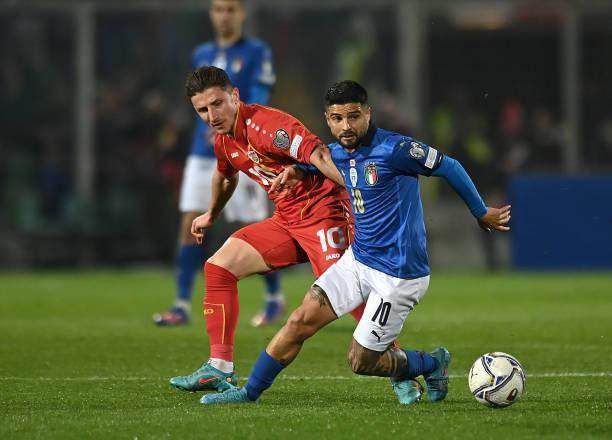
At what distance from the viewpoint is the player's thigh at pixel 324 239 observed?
673cm

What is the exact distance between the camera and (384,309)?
20.1ft

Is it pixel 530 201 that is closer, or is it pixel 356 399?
pixel 356 399

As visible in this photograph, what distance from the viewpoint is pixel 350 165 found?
6254mm

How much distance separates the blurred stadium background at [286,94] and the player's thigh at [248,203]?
748 cm

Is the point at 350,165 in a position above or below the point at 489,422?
above

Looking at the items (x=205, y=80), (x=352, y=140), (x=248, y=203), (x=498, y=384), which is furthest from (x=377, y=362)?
(x=248, y=203)

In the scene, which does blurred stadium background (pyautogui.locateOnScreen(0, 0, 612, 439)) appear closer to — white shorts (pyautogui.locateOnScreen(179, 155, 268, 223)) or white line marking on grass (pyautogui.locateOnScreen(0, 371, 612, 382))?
white shorts (pyautogui.locateOnScreen(179, 155, 268, 223))

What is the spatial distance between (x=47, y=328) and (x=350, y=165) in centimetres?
478

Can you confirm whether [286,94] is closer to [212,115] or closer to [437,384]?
[212,115]

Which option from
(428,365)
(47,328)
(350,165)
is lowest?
(47,328)

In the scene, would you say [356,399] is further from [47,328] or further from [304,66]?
[304,66]

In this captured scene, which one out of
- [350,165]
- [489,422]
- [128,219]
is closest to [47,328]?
[350,165]

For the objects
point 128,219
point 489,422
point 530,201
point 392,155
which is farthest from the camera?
point 128,219

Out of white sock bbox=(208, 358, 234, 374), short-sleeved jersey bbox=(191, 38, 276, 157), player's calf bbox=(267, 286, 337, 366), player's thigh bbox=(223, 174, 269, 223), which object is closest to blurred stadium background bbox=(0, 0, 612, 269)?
short-sleeved jersey bbox=(191, 38, 276, 157)
